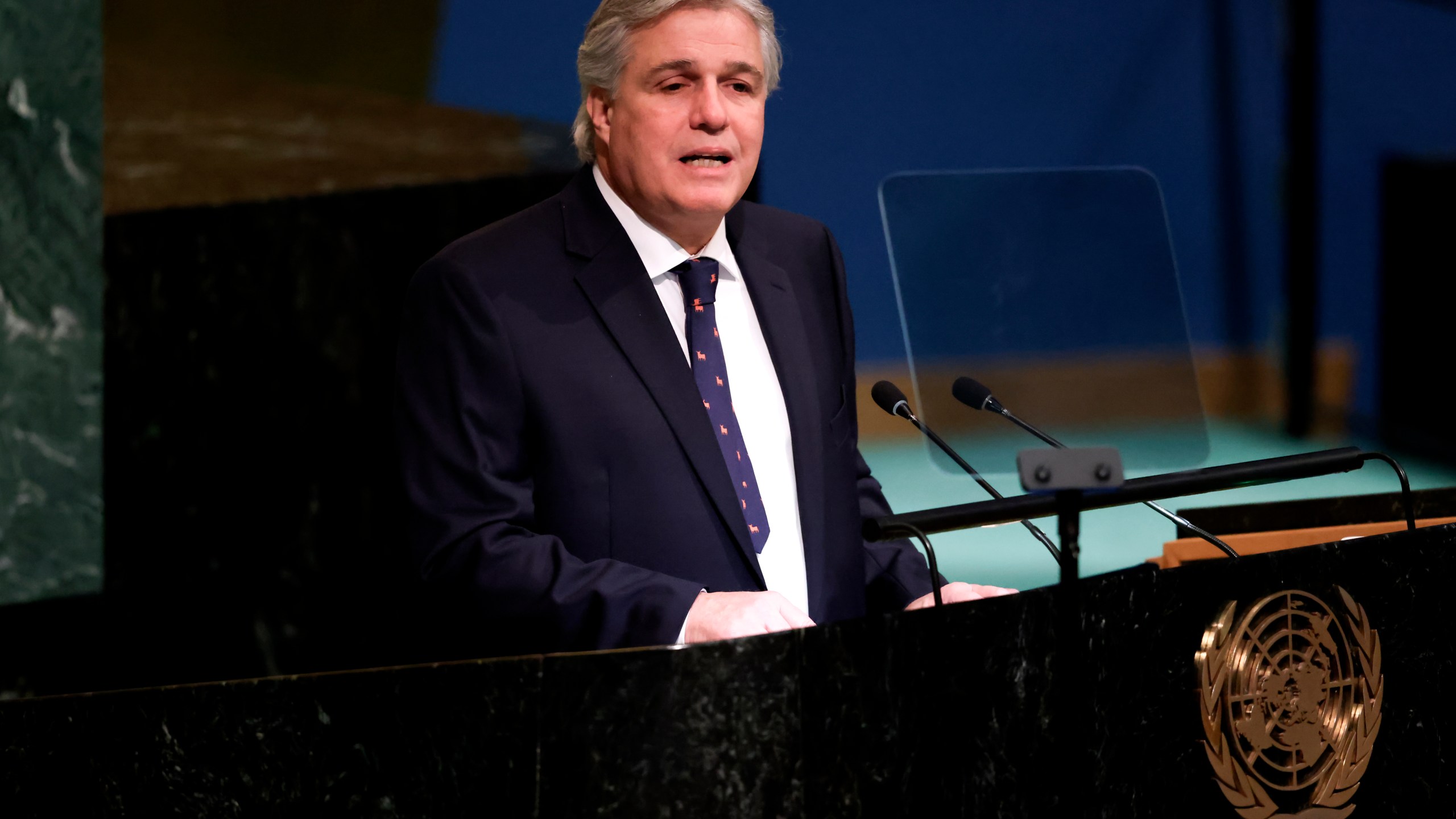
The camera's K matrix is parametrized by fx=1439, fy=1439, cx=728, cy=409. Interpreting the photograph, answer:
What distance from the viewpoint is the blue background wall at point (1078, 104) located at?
368 centimetres

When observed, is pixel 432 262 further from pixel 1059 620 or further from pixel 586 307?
pixel 1059 620

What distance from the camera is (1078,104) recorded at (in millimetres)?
4082

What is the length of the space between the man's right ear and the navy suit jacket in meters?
0.06

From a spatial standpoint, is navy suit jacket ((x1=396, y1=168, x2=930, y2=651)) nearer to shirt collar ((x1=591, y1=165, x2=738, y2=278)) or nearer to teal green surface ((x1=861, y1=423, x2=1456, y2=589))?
shirt collar ((x1=591, y1=165, x2=738, y2=278))

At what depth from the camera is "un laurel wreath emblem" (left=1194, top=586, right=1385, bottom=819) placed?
1.35 meters

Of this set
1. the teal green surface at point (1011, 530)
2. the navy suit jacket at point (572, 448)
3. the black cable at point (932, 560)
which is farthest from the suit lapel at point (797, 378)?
the teal green surface at point (1011, 530)

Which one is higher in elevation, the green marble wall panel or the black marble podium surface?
the green marble wall panel

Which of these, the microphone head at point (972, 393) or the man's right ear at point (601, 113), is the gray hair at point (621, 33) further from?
the microphone head at point (972, 393)

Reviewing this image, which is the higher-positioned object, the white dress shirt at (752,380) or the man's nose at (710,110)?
the man's nose at (710,110)

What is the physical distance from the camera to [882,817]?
46.9 inches

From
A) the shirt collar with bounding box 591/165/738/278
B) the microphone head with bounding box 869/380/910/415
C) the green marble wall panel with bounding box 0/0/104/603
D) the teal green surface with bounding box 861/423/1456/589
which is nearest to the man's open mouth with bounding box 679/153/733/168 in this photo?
the shirt collar with bounding box 591/165/738/278

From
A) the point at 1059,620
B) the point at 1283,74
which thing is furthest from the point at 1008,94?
the point at 1059,620

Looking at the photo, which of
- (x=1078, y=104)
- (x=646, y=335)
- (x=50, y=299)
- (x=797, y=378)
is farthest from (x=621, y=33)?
(x=1078, y=104)

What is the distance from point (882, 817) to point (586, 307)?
780mm
